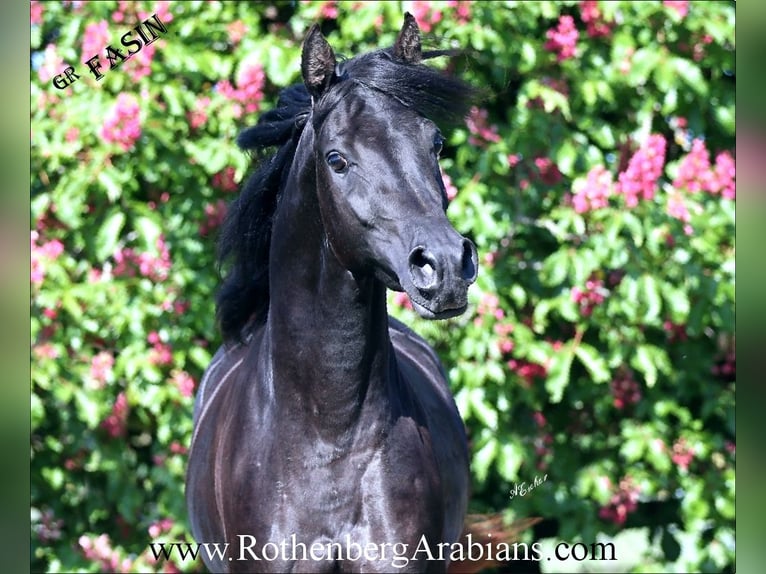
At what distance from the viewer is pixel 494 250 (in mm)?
4395

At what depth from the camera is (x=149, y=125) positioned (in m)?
4.30

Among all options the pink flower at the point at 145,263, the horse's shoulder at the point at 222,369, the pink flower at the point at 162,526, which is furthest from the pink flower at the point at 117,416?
the horse's shoulder at the point at 222,369

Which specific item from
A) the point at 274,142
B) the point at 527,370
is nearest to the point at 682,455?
the point at 527,370

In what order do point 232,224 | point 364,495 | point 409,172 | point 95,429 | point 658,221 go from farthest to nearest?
point 95,429 → point 658,221 → point 232,224 → point 364,495 → point 409,172

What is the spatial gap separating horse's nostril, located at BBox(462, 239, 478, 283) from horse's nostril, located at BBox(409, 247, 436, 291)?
0.18ft

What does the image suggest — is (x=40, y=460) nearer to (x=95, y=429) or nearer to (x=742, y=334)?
(x=95, y=429)

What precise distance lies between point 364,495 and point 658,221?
247 cm

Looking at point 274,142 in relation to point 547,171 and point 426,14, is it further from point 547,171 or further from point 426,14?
point 547,171

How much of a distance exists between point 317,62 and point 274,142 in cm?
42

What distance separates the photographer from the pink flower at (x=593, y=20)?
4.45m

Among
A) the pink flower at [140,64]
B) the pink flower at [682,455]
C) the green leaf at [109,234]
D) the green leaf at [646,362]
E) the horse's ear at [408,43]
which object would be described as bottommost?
the pink flower at [682,455]

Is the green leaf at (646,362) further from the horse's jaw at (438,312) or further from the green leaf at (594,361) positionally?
the horse's jaw at (438,312)

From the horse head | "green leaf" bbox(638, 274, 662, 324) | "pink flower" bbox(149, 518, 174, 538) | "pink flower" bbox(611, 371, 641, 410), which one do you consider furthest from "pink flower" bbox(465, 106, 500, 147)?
the horse head

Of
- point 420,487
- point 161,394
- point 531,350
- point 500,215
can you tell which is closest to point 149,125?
point 161,394
